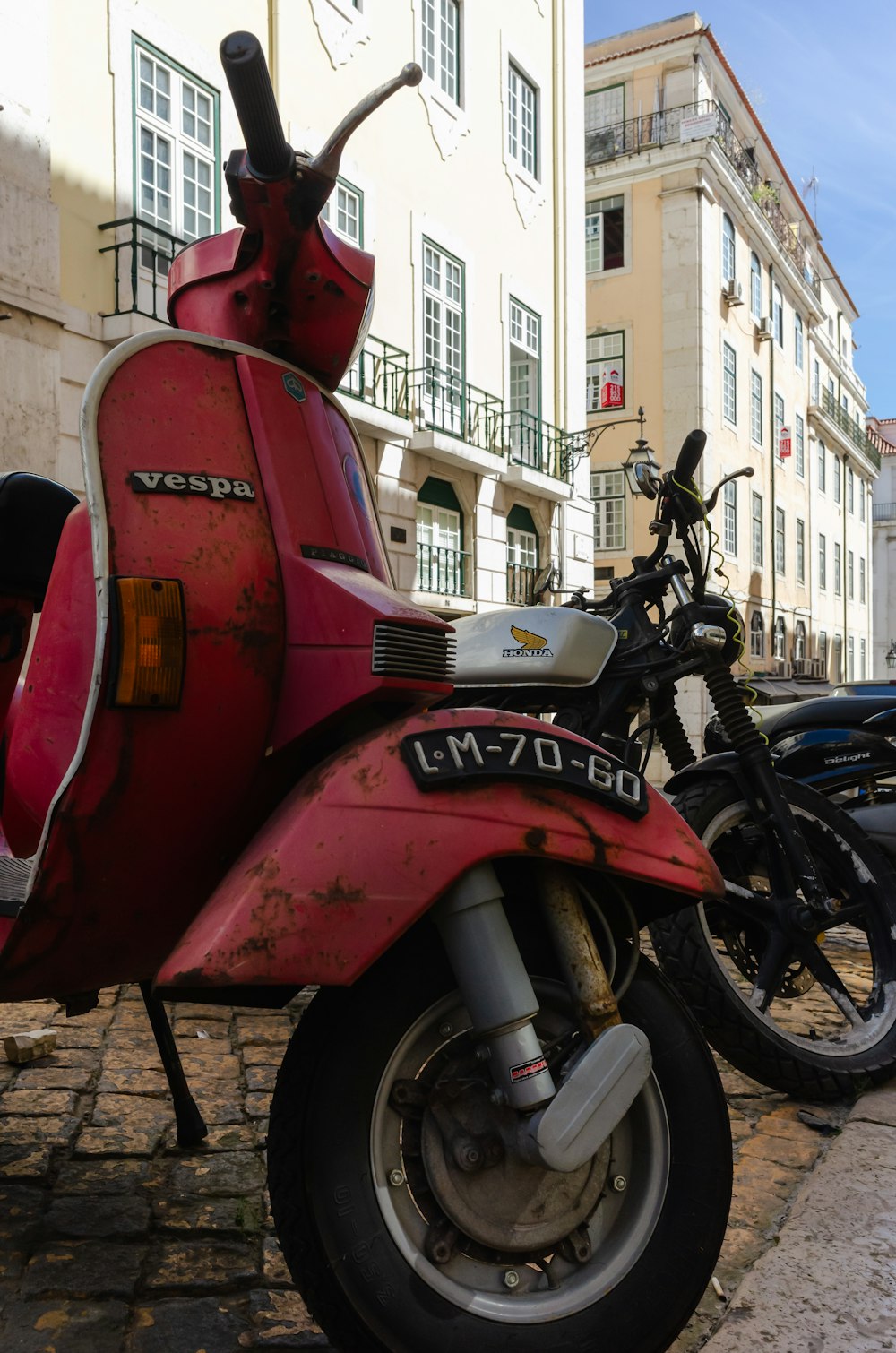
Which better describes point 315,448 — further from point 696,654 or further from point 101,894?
point 696,654

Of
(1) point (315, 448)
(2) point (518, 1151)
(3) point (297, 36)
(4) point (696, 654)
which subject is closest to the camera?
(2) point (518, 1151)

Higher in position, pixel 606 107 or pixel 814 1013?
pixel 606 107

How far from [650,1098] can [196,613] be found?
902mm

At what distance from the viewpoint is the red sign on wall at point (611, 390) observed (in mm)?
27562

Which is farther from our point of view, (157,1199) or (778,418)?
(778,418)

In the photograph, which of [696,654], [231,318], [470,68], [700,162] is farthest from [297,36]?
[700,162]

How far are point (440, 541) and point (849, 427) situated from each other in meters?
32.6

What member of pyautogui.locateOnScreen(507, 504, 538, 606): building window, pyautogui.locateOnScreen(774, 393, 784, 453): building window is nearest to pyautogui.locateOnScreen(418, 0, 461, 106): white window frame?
pyautogui.locateOnScreen(507, 504, 538, 606): building window

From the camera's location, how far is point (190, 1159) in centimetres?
262

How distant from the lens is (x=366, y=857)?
4.91 feet

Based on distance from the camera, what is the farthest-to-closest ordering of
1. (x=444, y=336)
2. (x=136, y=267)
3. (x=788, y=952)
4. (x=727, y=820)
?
(x=444, y=336), (x=136, y=267), (x=727, y=820), (x=788, y=952)

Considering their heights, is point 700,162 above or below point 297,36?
above

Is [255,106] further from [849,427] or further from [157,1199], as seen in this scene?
[849,427]

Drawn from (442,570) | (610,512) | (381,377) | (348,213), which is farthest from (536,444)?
(610,512)
